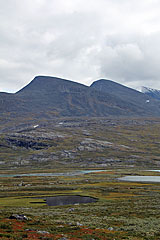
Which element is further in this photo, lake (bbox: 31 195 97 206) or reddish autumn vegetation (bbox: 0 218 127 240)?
lake (bbox: 31 195 97 206)

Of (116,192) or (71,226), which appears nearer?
(71,226)

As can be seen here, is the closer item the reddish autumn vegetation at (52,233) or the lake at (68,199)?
the reddish autumn vegetation at (52,233)

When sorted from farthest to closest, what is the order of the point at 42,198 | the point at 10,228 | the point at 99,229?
the point at 42,198 → the point at 99,229 → the point at 10,228

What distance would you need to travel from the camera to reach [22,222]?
37438 millimetres

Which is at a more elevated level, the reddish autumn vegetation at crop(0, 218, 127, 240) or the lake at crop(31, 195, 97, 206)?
the reddish autumn vegetation at crop(0, 218, 127, 240)

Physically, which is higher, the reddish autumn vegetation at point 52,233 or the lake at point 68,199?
the reddish autumn vegetation at point 52,233

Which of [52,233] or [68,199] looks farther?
[68,199]

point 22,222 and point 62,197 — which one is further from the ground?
point 22,222

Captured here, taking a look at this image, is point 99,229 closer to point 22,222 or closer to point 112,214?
point 22,222

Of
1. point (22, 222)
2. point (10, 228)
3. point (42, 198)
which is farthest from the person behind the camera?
point (42, 198)

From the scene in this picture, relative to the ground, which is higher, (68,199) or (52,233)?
(52,233)

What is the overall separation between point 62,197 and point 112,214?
120ft

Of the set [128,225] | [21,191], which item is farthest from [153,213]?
[21,191]

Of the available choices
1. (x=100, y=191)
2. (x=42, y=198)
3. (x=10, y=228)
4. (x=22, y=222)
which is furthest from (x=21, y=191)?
(x=10, y=228)
